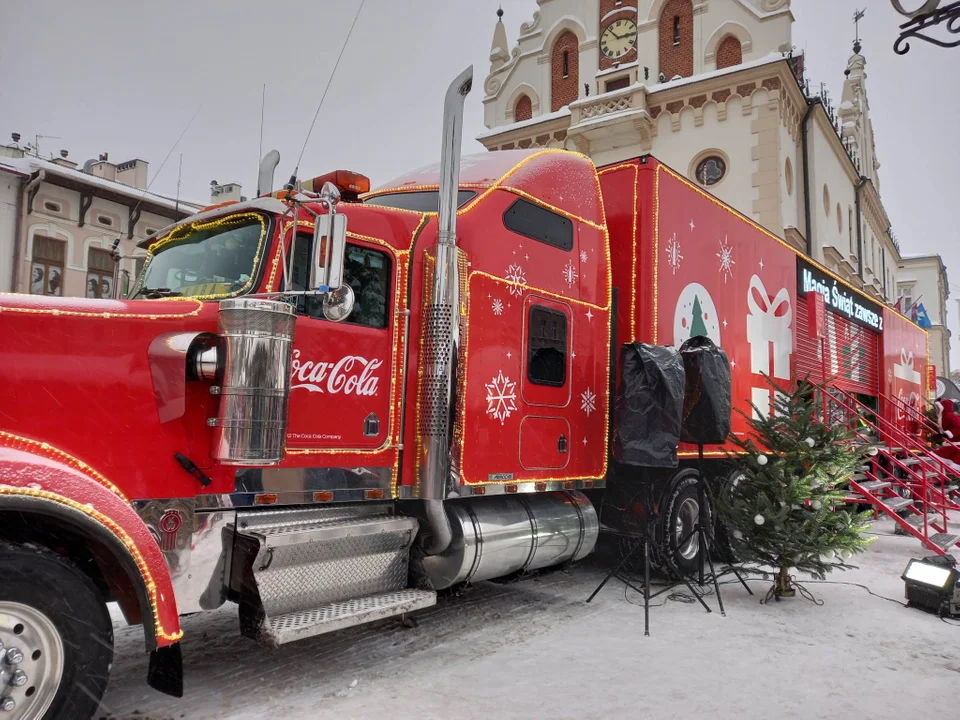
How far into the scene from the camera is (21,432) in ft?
10.3

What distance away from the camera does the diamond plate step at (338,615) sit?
375 centimetres

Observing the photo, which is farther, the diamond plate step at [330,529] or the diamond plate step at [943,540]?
the diamond plate step at [943,540]

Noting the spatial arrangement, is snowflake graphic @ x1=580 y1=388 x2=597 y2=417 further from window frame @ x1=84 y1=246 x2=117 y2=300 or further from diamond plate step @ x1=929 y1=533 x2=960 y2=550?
window frame @ x1=84 y1=246 x2=117 y2=300

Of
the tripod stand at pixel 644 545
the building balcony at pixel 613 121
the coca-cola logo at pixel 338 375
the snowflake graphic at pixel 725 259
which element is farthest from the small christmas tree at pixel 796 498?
the building balcony at pixel 613 121

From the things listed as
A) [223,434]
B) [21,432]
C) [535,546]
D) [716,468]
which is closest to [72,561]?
[21,432]

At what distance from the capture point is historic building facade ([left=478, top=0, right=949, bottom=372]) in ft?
64.5

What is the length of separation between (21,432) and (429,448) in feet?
7.55

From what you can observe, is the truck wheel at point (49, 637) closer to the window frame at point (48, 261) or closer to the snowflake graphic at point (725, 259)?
the snowflake graphic at point (725, 259)

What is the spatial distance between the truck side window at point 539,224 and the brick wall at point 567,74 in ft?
64.4

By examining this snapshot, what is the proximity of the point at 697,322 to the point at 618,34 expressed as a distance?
19.7 meters

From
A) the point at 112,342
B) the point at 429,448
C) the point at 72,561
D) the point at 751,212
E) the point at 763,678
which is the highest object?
the point at 751,212

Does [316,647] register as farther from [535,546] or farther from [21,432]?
[21,432]

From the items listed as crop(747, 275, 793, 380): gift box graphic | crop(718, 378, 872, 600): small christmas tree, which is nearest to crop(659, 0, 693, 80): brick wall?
crop(747, 275, 793, 380): gift box graphic

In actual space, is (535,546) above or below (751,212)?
below
